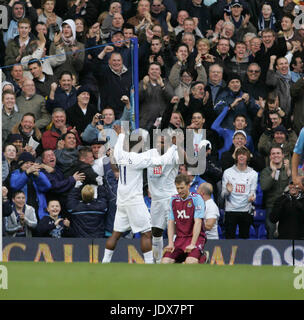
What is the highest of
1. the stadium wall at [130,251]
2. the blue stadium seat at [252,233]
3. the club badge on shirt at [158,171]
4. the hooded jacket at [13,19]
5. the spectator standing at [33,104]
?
the hooded jacket at [13,19]

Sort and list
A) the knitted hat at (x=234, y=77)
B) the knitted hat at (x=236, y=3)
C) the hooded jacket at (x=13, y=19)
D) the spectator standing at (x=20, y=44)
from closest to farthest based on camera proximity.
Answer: the knitted hat at (x=234, y=77) < the spectator standing at (x=20, y=44) < the hooded jacket at (x=13, y=19) < the knitted hat at (x=236, y=3)

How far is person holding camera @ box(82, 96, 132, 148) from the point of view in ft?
40.9

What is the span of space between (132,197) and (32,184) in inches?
76.7

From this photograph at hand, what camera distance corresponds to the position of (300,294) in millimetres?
8031

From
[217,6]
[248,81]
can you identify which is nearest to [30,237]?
[248,81]

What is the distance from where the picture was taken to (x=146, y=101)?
13305 mm

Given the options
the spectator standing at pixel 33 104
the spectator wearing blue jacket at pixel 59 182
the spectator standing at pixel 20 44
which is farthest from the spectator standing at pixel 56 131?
the spectator standing at pixel 20 44

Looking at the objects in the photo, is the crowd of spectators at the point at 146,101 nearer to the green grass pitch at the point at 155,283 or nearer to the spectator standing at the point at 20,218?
the spectator standing at the point at 20,218

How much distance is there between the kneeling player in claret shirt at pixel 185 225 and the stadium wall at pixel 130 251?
2.01 meters

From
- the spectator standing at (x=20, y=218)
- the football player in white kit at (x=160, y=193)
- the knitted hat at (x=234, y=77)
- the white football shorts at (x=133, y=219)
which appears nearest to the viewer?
the white football shorts at (x=133, y=219)

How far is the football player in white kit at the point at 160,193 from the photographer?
11.9 metres

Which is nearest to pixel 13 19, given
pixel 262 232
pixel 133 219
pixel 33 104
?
pixel 33 104
